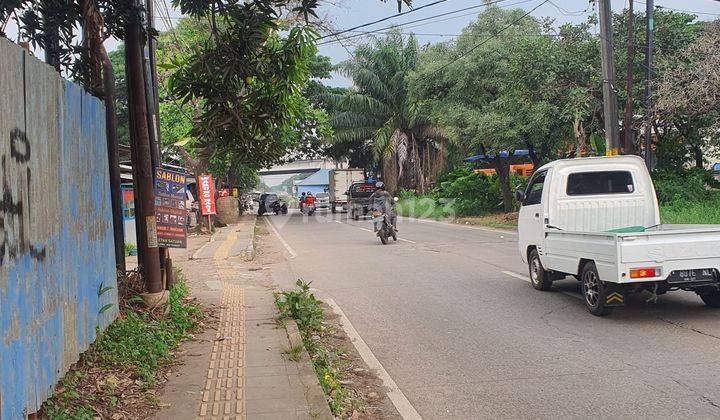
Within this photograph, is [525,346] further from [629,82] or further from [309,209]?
[309,209]

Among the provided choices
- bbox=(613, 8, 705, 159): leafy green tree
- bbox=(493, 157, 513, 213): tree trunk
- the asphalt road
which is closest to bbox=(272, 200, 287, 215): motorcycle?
bbox=(493, 157, 513, 213): tree trunk

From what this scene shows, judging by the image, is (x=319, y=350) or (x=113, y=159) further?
(x=113, y=159)

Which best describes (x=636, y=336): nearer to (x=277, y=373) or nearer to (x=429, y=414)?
(x=429, y=414)

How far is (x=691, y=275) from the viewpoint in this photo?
7.24 m

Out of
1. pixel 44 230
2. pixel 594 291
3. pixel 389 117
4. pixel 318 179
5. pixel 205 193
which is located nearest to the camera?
pixel 44 230

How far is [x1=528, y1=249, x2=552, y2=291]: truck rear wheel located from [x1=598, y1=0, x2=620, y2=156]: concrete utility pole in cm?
673

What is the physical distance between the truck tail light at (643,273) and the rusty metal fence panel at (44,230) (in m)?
5.41

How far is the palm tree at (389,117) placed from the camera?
3875cm

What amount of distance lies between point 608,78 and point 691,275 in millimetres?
9648

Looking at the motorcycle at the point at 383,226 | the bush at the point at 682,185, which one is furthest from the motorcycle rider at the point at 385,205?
the bush at the point at 682,185

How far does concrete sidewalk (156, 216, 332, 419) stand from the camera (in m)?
4.84

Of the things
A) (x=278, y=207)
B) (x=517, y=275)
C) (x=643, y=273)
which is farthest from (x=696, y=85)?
(x=278, y=207)

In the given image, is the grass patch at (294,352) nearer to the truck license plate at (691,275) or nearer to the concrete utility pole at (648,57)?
the truck license plate at (691,275)

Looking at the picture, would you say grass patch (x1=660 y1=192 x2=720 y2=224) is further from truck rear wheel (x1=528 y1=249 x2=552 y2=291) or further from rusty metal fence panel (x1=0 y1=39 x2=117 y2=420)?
rusty metal fence panel (x1=0 y1=39 x2=117 y2=420)
